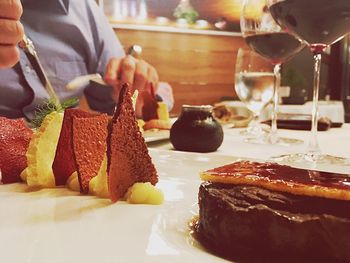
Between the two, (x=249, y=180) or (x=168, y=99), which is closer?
(x=249, y=180)

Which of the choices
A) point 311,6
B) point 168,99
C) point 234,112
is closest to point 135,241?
point 311,6

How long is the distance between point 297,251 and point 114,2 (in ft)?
22.0

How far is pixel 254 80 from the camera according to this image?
6.53 ft

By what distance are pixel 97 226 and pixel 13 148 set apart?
434 millimetres

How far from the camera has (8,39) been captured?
58.1 inches

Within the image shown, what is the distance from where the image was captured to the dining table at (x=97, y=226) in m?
0.54

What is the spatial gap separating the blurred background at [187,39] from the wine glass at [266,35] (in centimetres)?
464

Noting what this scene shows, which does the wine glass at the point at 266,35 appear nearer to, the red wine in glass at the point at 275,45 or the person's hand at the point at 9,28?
the red wine in glass at the point at 275,45

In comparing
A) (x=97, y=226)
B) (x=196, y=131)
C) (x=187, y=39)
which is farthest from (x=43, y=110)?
(x=187, y=39)

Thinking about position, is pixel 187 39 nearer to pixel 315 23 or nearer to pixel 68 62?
pixel 68 62

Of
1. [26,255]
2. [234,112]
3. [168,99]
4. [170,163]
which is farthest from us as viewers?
[168,99]

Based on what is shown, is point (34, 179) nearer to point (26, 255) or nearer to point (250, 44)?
point (26, 255)

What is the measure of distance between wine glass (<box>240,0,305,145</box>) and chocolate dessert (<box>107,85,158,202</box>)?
103cm

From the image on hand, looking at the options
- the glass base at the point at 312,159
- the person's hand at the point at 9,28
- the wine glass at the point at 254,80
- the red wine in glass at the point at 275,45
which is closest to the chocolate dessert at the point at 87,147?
the glass base at the point at 312,159
